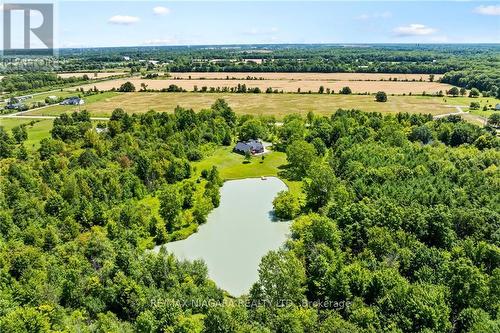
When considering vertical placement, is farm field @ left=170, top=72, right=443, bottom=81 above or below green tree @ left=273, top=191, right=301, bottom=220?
above

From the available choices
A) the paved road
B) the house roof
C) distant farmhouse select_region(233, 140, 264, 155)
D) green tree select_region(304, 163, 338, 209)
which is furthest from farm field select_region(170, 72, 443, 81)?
green tree select_region(304, 163, 338, 209)

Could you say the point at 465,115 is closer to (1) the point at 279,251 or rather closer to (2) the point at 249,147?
(2) the point at 249,147

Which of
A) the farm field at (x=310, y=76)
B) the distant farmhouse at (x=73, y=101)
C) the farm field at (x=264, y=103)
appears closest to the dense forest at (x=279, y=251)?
the farm field at (x=264, y=103)

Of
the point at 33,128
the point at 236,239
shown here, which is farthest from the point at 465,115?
the point at 33,128

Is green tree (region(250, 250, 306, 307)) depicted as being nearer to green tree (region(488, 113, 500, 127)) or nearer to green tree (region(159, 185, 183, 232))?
green tree (region(159, 185, 183, 232))

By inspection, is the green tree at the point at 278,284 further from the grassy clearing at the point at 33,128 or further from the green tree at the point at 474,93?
the green tree at the point at 474,93

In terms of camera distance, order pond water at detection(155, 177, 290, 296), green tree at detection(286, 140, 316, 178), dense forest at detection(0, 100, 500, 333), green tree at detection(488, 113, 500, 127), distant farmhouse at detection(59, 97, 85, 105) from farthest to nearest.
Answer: distant farmhouse at detection(59, 97, 85, 105) < green tree at detection(488, 113, 500, 127) < green tree at detection(286, 140, 316, 178) < pond water at detection(155, 177, 290, 296) < dense forest at detection(0, 100, 500, 333)

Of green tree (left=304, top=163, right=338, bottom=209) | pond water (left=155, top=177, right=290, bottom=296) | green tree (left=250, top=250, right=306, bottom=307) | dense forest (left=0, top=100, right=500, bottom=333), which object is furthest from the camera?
green tree (left=304, top=163, right=338, bottom=209)
